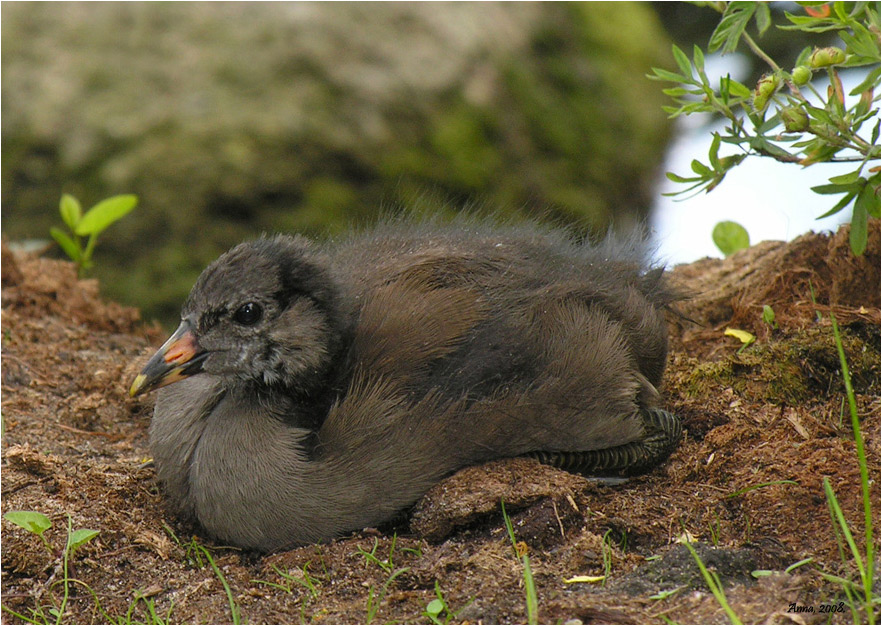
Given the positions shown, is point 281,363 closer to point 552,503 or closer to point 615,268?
point 552,503

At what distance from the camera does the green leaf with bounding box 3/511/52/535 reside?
313 cm

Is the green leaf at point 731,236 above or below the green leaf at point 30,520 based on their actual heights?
above

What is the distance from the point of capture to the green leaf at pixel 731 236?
5.39m

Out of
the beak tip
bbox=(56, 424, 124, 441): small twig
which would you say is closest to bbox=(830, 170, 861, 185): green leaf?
the beak tip

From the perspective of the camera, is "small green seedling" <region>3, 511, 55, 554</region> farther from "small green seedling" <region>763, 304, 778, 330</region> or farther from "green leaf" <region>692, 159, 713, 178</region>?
"small green seedling" <region>763, 304, 778, 330</region>

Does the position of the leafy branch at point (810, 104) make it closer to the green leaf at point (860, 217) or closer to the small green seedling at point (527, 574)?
the green leaf at point (860, 217)

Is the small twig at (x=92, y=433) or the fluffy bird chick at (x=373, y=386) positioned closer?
the fluffy bird chick at (x=373, y=386)

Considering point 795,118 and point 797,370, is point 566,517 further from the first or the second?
point 795,118

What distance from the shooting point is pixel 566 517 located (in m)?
3.21

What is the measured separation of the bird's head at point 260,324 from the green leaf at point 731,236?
8.76 feet

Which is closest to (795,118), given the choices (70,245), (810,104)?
(810,104)

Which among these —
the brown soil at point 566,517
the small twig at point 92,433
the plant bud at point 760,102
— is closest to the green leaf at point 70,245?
the brown soil at point 566,517

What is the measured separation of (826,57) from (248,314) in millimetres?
2060

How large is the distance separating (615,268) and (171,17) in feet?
17.6
